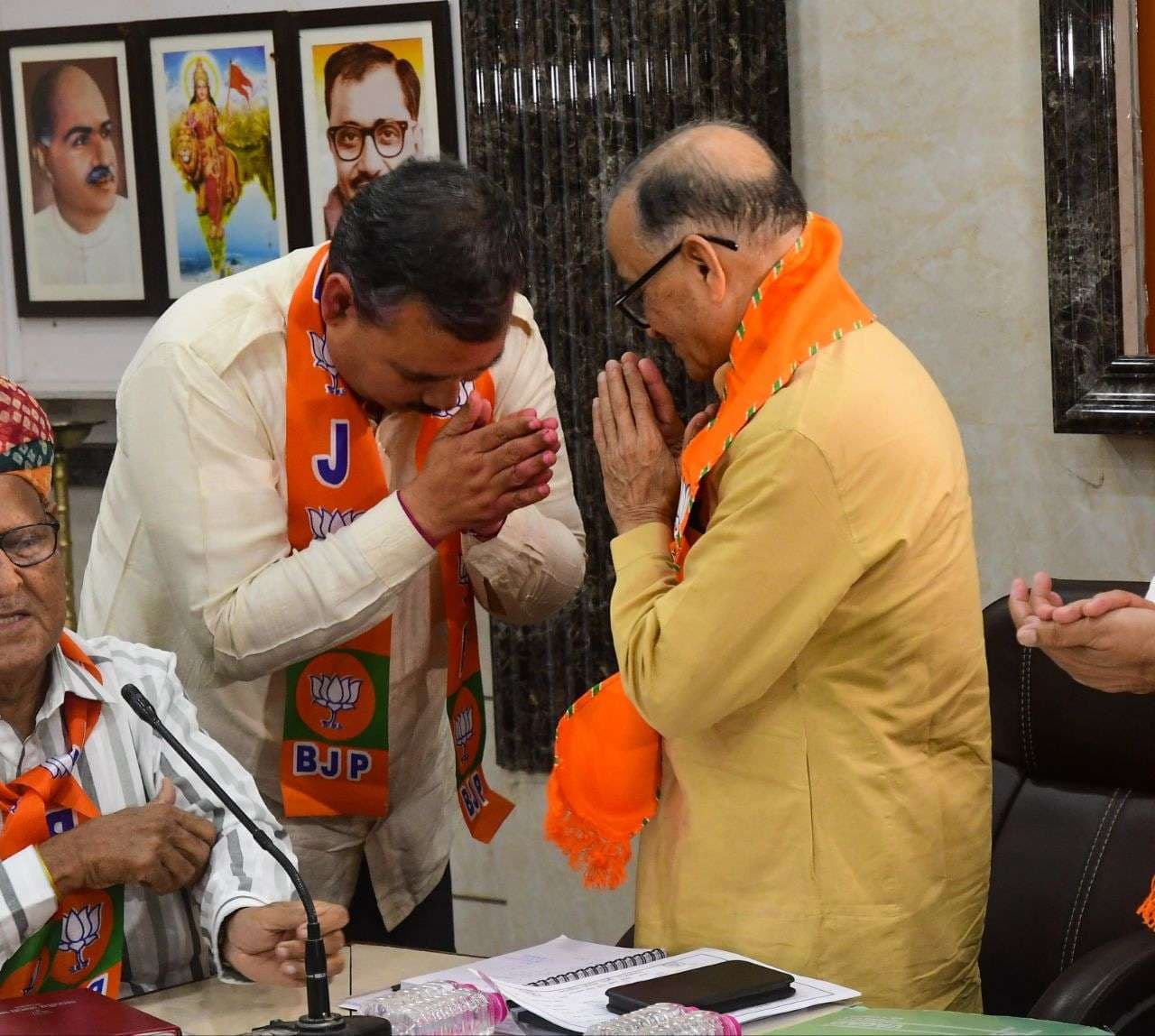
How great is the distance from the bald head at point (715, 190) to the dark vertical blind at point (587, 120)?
1286 mm

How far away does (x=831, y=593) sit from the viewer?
181cm

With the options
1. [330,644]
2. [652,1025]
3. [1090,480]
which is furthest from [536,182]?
[652,1025]

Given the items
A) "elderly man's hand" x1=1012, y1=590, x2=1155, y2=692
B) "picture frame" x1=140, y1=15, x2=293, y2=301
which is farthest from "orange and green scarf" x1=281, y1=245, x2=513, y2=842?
"picture frame" x1=140, y1=15, x2=293, y2=301

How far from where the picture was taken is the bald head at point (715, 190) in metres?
1.91

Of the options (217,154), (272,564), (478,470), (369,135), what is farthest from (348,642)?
(217,154)

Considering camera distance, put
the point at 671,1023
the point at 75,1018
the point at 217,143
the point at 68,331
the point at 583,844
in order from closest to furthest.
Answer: the point at 671,1023 < the point at 75,1018 < the point at 583,844 < the point at 217,143 < the point at 68,331

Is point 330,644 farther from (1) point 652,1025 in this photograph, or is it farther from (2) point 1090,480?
(2) point 1090,480

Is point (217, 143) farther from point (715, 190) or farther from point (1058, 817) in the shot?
point (1058, 817)

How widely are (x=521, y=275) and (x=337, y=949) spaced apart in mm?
890

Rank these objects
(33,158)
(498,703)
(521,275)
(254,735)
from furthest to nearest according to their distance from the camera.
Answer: (33,158) → (498,703) → (254,735) → (521,275)

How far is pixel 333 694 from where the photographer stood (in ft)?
7.70

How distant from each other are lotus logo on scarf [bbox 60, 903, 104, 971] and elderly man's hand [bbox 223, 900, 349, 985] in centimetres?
15

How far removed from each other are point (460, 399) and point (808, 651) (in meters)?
0.70

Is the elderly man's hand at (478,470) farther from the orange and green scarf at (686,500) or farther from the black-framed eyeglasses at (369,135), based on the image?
the black-framed eyeglasses at (369,135)
